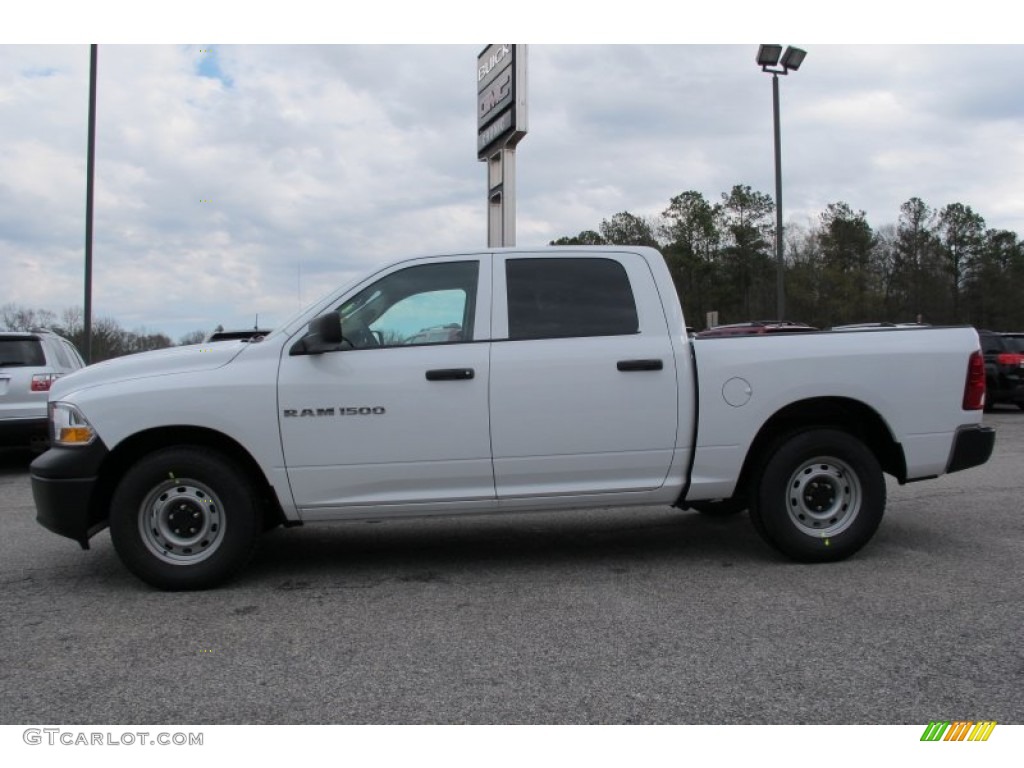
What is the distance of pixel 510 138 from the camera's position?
1537 cm

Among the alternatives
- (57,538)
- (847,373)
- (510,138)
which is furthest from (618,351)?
(510,138)

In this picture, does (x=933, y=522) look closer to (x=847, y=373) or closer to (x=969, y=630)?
(x=847, y=373)

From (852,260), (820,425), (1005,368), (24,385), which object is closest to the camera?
(820,425)

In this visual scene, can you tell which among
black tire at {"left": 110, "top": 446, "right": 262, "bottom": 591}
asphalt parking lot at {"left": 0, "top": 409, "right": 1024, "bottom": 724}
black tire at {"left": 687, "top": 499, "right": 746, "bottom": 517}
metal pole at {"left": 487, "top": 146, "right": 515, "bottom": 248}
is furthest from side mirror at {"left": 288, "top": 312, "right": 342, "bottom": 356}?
metal pole at {"left": 487, "top": 146, "right": 515, "bottom": 248}

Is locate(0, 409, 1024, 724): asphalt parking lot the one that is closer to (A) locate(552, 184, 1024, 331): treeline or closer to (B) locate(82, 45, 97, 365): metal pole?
(B) locate(82, 45, 97, 365): metal pole

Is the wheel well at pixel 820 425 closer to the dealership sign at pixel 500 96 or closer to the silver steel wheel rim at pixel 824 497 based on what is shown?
the silver steel wheel rim at pixel 824 497

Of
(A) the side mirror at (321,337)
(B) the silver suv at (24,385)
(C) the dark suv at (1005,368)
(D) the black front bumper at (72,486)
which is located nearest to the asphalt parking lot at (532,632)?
(D) the black front bumper at (72,486)

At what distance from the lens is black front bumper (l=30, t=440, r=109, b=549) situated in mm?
4824

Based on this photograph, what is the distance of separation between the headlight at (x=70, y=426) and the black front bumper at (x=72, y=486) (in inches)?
1.8

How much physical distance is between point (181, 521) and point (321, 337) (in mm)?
1338

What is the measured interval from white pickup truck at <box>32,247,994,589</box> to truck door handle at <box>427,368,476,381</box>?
1 cm

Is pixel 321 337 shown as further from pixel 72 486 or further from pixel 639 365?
pixel 639 365

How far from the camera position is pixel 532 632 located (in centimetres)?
415

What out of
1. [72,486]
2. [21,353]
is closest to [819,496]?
[72,486]
